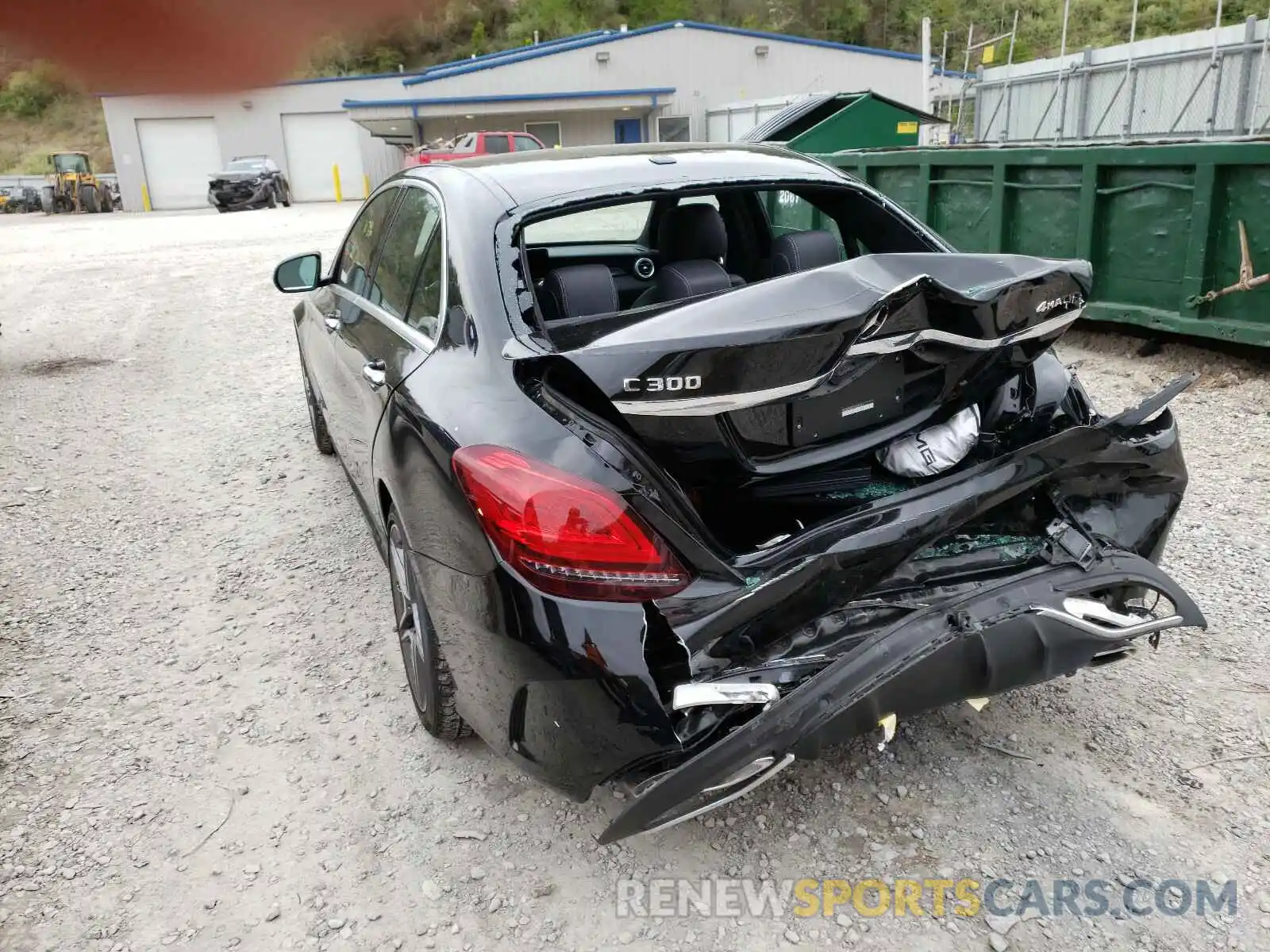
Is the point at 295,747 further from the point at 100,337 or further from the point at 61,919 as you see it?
the point at 100,337

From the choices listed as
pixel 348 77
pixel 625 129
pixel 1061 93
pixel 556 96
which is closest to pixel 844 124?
pixel 1061 93

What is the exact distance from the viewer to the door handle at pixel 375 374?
306 cm

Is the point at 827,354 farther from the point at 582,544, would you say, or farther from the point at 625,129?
the point at 625,129

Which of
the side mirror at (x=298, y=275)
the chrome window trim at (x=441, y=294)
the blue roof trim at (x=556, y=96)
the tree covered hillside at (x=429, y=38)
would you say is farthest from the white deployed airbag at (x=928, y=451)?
the blue roof trim at (x=556, y=96)

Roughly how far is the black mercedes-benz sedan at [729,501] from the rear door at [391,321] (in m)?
0.03

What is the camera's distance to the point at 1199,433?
5.23 meters

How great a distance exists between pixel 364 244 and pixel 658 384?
2.52m

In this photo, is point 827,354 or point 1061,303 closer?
point 827,354

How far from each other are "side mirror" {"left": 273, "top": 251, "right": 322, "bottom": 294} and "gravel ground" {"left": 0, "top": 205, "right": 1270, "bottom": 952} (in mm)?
1097

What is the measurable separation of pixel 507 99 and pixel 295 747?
2753 cm

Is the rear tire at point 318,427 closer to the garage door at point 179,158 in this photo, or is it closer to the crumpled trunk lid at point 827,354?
the crumpled trunk lid at point 827,354

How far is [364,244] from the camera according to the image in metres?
4.18

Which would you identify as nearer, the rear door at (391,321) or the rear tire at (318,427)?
the rear door at (391,321)

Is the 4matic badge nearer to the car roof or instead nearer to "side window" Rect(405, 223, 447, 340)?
the car roof
